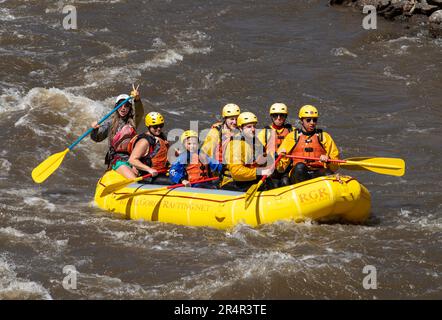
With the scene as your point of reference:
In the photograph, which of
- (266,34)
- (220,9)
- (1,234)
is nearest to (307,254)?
(1,234)

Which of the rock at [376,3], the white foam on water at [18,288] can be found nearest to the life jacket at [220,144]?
the white foam on water at [18,288]

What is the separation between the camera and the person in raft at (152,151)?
10.8 metres

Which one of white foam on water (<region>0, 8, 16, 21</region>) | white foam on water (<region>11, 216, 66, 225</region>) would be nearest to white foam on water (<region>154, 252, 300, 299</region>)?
white foam on water (<region>11, 216, 66, 225</region>)

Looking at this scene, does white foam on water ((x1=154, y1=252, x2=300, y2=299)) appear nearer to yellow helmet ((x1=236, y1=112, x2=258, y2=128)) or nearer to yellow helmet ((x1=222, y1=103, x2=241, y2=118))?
yellow helmet ((x1=236, y1=112, x2=258, y2=128))

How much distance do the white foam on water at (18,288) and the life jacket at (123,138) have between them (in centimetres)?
307

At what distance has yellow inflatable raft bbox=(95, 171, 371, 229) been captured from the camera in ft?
31.4

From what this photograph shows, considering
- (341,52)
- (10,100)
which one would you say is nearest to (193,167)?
(10,100)

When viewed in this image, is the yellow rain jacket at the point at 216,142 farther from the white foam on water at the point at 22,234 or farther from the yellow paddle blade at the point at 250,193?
the white foam on water at the point at 22,234

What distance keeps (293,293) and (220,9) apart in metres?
14.3

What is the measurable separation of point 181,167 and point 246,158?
3.32 ft

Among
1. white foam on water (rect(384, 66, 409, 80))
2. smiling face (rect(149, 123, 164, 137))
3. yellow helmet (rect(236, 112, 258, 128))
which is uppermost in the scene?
white foam on water (rect(384, 66, 409, 80))

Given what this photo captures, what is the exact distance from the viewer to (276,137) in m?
10.6

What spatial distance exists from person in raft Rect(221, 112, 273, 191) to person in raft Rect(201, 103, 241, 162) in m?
0.33

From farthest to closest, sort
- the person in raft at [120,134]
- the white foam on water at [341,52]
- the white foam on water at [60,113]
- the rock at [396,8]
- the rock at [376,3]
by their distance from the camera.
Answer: the rock at [376,3]
the rock at [396,8]
the white foam on water at [341,52]
the white foam on water at [60,113]
the person in raft at [120,134]
